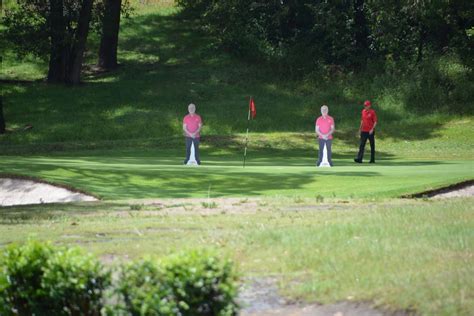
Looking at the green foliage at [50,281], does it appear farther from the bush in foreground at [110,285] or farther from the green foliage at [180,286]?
the green foliage at [180,286]

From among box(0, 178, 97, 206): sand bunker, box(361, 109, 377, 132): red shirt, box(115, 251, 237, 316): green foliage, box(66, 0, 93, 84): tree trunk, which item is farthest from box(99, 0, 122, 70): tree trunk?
box(115, 251, 237, 316): green foliage

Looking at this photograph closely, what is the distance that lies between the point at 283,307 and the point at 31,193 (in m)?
14.0

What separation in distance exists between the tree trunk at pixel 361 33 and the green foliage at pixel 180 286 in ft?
157

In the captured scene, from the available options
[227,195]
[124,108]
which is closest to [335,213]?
[227,195]

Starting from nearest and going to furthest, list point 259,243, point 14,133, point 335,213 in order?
point 259,243 → point 335,213 → point 14,133

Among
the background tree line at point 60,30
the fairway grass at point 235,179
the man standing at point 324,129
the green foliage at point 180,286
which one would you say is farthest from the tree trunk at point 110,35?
the green foliage at point 180,286

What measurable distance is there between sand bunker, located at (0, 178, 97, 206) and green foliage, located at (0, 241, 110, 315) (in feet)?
42.0

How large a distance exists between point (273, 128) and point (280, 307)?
36.8 meters

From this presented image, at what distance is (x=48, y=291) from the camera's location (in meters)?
9.52

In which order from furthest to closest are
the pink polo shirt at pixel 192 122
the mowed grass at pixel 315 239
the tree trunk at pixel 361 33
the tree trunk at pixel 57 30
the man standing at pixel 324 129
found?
the tree trunk at pixel 361 33, the tree trunk at pixel 57 30, the pink polo shirt at pixel 192 122, the man standing at pixel 324 129, the mowed grass at pixel 315 239

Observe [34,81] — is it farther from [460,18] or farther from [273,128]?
[460,18]

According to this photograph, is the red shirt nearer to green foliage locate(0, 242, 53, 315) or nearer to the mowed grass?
the mowed grass

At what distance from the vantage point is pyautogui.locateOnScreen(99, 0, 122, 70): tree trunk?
5462cm

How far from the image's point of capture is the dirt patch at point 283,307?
34.5ft
